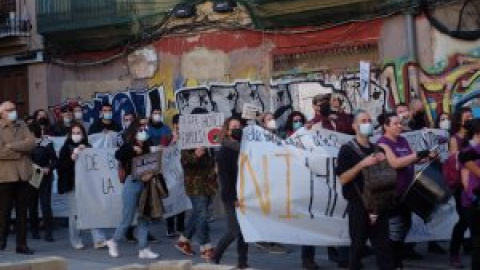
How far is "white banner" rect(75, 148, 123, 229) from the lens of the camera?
A: 12.9m

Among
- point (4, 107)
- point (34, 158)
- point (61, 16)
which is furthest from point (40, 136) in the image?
point (61, 16)

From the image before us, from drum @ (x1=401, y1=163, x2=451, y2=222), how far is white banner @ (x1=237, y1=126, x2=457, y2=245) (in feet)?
2.47

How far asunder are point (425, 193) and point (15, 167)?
550cm

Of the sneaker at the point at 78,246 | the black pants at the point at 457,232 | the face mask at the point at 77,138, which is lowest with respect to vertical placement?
the sneaker at the point at 78,246

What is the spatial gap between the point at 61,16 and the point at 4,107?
930 cm

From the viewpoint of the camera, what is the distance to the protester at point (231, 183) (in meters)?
10.4

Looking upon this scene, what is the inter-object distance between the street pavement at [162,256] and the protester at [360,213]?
1774mm

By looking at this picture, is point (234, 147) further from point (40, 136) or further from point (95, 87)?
point (95, 87)

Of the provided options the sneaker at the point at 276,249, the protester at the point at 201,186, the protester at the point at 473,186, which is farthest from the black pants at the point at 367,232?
the sneaker at the point at 276,249

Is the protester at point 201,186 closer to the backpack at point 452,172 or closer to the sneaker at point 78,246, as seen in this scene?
the sneaker at point 78,246

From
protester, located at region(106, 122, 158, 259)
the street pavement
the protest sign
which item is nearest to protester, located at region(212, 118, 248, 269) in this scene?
the street pavement

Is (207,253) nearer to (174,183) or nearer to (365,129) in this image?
(174,183)

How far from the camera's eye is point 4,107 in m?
12.4

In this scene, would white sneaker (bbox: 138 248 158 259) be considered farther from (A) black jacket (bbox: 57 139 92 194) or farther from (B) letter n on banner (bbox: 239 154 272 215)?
(B) letter n on banner (bbox: 239 154 272 215)
